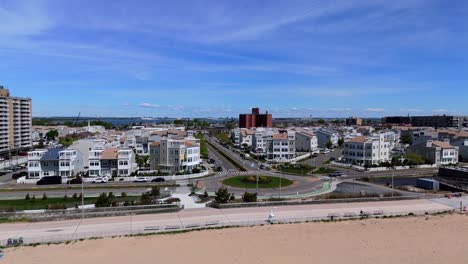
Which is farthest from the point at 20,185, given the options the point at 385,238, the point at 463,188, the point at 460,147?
the point at 460,147

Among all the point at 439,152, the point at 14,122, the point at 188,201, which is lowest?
the point at 188,201

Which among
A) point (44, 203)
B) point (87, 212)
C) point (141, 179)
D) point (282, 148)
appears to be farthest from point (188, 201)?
point (282, 148)

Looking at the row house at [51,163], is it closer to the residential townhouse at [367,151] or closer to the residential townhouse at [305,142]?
the residential townhouse at [367,151]

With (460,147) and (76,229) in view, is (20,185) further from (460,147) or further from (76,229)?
(460,147)

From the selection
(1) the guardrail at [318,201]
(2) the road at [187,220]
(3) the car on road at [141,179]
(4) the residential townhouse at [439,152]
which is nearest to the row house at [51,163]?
(3) the car on road at [141,179]

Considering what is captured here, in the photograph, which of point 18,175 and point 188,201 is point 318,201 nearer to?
point 188,201
